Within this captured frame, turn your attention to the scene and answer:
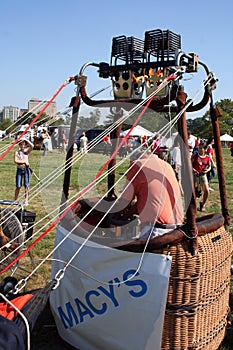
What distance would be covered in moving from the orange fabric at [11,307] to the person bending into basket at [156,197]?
2.84 ft

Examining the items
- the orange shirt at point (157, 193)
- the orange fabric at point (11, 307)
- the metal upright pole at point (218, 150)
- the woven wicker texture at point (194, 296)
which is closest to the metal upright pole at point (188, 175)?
the woven wicker texture at point (194, 296)

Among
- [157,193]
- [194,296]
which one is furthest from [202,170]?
[194,296]

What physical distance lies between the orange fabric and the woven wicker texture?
865 mm

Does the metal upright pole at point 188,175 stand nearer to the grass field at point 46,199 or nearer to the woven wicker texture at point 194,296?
the woven wicker texture at point 194,296

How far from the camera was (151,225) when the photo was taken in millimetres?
2674

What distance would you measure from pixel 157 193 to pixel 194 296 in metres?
0.68

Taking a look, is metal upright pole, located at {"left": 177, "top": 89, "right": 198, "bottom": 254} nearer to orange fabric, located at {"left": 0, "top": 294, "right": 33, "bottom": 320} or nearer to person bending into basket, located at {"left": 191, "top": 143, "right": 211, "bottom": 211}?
orange fabric, located at {"left": 0, "top": 294, "right": 33, "bottom": 320}

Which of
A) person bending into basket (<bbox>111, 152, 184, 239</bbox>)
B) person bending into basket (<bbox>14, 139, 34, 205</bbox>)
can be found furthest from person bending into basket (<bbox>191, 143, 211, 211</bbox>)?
person bending into basket (<bbox>111, 152, 184, 239</bbox>)

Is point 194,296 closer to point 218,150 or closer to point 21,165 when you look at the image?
point 218,150

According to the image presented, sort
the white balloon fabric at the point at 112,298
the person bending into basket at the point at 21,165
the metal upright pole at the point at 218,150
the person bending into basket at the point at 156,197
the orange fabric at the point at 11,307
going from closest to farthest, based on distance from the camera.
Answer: the orange fabric at the point at 11,307
the white balloon fabric at the point at 112,298
the person bending into basket at the point at 156,197
the metal upright pole at the point at 218,150
the person bending into basket at the point at 21,165

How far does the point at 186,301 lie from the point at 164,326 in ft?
0.64

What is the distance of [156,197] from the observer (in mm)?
2756

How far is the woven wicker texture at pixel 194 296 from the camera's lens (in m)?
2.47

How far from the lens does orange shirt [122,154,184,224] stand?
107 inches
